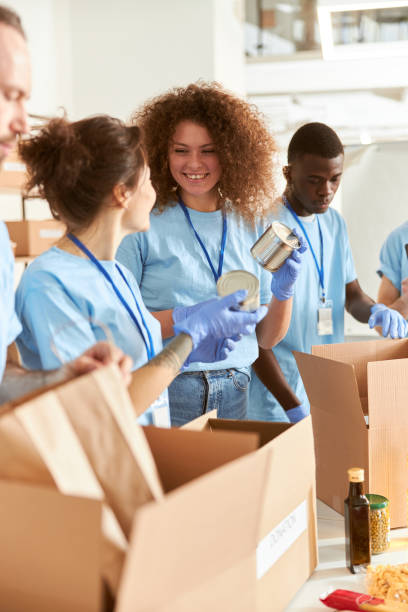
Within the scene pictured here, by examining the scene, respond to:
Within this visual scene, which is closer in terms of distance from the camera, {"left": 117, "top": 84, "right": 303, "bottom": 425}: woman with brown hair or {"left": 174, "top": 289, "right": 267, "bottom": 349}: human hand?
{"left": 174, "top": 289, "right": 267, "bottom": 349}: human hand

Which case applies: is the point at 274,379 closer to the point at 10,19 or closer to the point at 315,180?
the point at 315,180

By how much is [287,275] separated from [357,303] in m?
0.61

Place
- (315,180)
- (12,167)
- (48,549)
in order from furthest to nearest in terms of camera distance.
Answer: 1. (12,167)
2. (315,180)
3. (48,549)

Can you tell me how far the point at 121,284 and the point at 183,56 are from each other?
275 cm

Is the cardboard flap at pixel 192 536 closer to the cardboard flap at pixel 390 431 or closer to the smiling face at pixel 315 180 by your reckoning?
the cardboard flap at pixel 390 431

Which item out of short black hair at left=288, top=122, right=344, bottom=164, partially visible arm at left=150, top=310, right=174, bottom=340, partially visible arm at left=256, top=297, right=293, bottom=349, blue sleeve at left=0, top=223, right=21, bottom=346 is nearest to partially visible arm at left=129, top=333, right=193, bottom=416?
blue sleeve at left=0, top=223, right=21, bottom=346

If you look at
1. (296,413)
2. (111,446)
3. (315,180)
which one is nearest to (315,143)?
(315,180)

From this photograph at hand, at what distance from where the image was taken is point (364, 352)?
1684mm

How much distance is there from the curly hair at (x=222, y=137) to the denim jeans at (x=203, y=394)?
1.68 feet

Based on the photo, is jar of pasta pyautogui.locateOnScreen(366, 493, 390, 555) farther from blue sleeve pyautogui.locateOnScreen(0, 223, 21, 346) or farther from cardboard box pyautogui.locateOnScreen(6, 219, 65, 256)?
cardboard box pyautogui.locateOnScreen(6, 219, 65, 256)

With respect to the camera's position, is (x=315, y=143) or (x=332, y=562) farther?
(x=315, y=143)

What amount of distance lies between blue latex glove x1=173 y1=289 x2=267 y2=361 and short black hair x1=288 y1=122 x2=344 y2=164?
2.93 feet

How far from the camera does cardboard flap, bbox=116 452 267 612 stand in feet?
1.88

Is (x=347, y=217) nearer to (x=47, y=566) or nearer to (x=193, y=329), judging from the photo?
(x=193, y=329)
